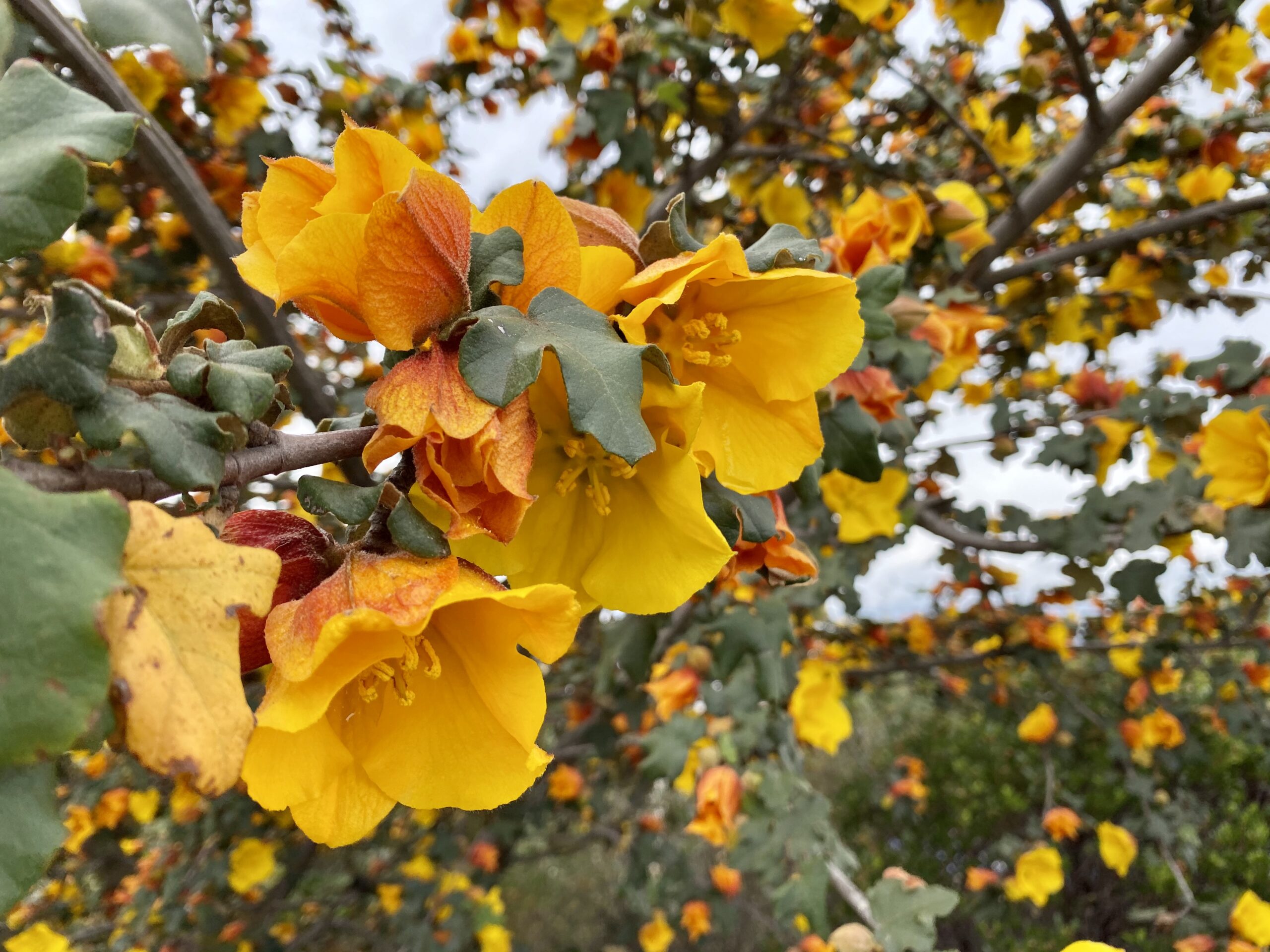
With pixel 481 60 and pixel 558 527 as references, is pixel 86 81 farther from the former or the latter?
pixel 481 60

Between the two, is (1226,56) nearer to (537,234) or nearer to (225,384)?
(537,234)

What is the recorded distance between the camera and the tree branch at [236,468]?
0.31 meters

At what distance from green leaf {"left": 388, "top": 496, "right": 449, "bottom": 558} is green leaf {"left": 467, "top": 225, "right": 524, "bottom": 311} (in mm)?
120

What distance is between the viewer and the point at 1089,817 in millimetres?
3352

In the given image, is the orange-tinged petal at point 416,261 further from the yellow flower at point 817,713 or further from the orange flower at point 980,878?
the orange flower at point 980,878

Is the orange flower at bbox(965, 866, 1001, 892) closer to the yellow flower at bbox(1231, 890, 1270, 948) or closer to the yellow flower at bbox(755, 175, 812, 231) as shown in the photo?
the yellow flower at bbox(1231, 890, 1270, 948)

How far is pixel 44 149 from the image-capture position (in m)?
0.30

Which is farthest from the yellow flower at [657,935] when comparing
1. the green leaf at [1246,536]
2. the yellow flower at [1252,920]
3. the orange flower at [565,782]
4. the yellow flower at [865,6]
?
the yellow flower at [865,6]

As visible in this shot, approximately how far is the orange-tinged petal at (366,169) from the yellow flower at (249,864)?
267cm

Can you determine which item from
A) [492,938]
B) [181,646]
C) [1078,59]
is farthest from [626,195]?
[492,938]

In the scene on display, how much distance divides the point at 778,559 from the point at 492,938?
2.64 metres

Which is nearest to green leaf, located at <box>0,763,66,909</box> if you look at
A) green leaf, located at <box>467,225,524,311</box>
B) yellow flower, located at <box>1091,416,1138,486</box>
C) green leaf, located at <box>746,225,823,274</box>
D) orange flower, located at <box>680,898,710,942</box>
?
green leaf, located at <box>467,225,524,311</box>

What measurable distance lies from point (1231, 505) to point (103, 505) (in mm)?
1495

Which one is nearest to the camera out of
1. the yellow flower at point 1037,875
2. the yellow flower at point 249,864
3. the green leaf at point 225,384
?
the green leaf at point 225,384
